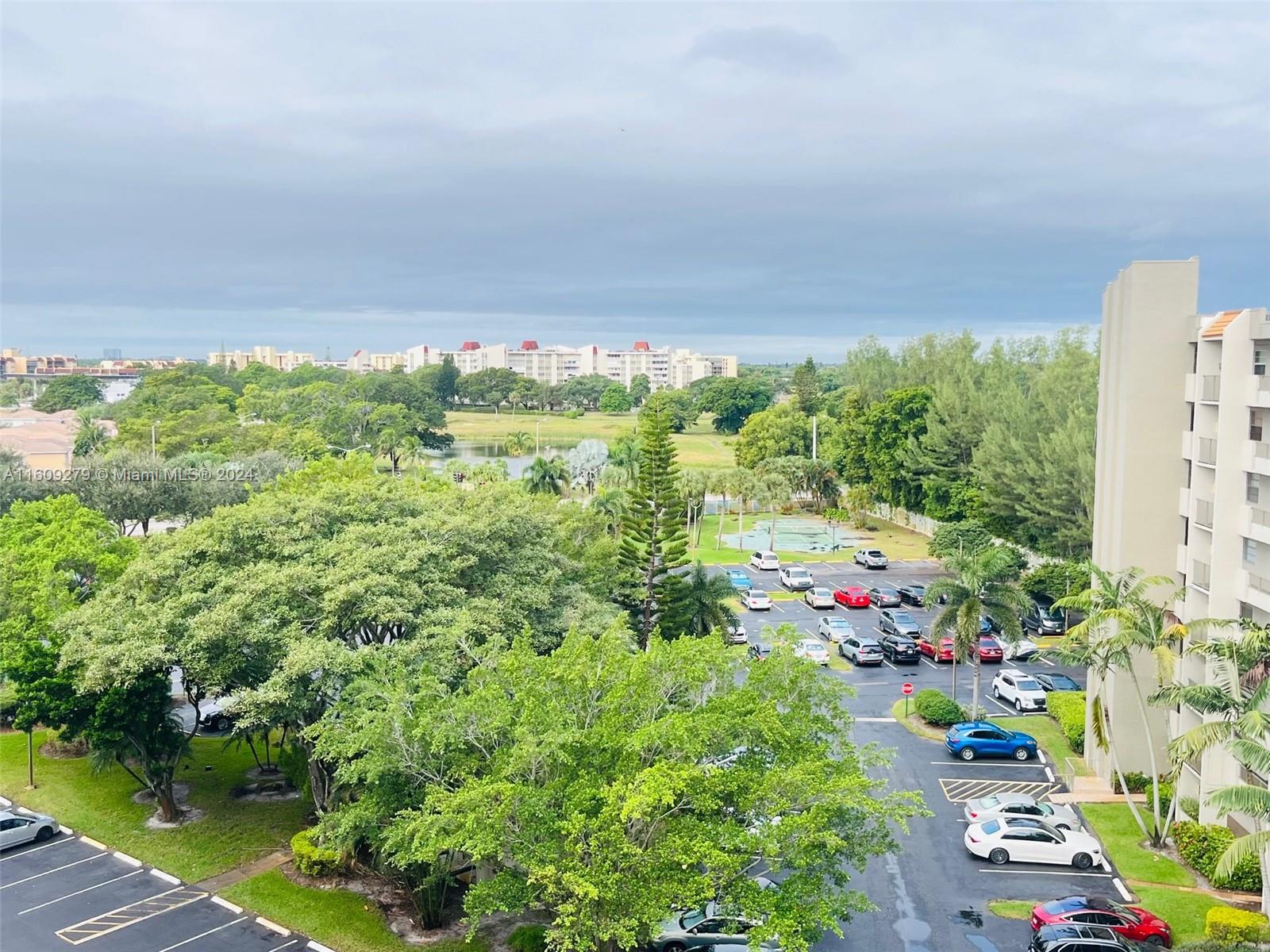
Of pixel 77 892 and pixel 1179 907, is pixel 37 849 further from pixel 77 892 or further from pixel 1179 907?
pixel 1179 907

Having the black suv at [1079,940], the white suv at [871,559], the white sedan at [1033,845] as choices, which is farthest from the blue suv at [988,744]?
the white suv at [871,559]

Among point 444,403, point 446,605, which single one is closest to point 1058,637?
point 446,605

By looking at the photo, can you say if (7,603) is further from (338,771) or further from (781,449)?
(781,449)

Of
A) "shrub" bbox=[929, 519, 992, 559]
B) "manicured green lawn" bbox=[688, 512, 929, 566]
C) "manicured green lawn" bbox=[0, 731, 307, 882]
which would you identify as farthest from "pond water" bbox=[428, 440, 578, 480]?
"manicured green lawn" bbox=[0, 731, 307, 882]

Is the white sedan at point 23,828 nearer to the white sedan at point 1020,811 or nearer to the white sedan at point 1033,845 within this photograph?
the white sedan at point 1033,845

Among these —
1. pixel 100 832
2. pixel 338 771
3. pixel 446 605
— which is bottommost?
pixel 100 832

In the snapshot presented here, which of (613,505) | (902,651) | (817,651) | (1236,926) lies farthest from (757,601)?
(1236,926)
